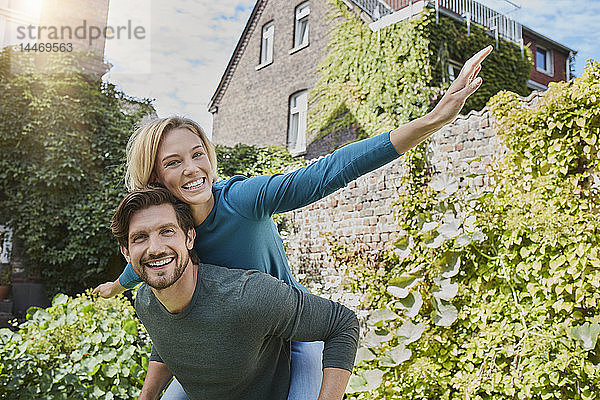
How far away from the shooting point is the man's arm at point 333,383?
156 cm

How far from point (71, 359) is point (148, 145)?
259cm

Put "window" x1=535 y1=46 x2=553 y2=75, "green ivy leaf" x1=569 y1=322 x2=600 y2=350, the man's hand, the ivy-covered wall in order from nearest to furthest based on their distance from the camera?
the man's hand, "green ivy leaf" x1=569 y1=322 x2=600 y2=350, the ivy-covered wall, "window" x1=535 y1=46 x2=553 y2=75

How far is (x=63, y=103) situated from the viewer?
8703 millimetres

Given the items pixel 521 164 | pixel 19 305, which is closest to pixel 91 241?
pixel 19 305

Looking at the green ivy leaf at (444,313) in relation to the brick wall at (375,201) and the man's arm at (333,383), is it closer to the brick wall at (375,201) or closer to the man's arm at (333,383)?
the brick wall at (375,201)

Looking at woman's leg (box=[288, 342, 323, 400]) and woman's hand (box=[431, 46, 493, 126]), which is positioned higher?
woman's hand (box=[431, 46, 493, 126])

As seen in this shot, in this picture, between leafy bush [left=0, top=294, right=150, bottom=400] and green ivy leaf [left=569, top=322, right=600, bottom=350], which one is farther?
leafy bush [left=0, top=294, right=150, bottom=400]

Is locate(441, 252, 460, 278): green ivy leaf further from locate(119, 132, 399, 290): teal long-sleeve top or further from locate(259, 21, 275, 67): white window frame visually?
locate(259, 21, 275, 67): white window frame

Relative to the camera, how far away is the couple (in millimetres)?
1548

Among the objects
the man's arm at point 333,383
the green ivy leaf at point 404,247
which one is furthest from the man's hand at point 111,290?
the green ivy leaf at point 404,247

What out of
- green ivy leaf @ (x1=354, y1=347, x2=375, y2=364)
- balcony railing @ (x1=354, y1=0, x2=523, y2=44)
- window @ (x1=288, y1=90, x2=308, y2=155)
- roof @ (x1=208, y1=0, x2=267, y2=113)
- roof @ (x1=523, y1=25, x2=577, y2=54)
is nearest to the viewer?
green ivy leaf @ (x1=354, y1=347, x2=375, y2=364)

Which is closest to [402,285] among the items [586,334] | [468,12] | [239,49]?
[586,334]

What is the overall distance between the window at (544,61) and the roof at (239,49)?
11329 millimetres

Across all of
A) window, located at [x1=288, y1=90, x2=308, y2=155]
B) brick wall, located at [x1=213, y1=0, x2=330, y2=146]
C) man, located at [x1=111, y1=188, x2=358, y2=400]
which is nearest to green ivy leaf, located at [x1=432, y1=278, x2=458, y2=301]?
man, located at [x1=111, y1=188, x2=358, y2=400]
